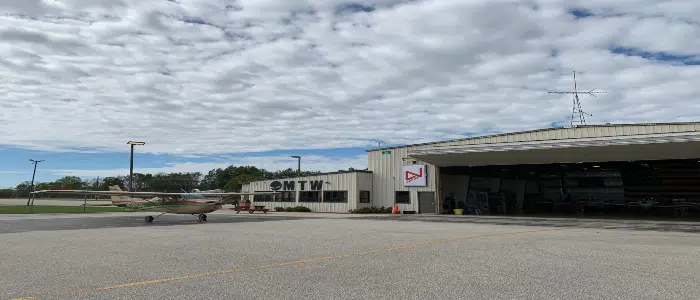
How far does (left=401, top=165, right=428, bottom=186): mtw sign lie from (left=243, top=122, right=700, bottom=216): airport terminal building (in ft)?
0.26

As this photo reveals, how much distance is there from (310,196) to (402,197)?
996 cm

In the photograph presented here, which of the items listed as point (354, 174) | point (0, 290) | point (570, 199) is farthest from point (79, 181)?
point (0, 290)

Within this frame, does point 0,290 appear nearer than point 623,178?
Yes

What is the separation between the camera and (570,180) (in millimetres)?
48375

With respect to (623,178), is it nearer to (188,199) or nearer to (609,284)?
(188,199)

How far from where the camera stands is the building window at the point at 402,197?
118 ft

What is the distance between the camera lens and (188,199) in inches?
1074

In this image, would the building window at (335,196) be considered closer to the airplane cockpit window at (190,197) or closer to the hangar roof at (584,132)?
the hangar roof at (584,132)

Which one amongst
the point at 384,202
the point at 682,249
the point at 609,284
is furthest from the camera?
the point at 384,202

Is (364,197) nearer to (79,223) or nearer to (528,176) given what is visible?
(528,176)

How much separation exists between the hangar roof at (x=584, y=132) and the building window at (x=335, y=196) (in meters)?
9.37

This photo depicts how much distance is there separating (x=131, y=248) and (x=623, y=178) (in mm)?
48391

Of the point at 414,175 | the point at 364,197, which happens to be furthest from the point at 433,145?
the point at 364,197

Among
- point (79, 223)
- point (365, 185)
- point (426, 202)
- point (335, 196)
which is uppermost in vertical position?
point (365, 185)
